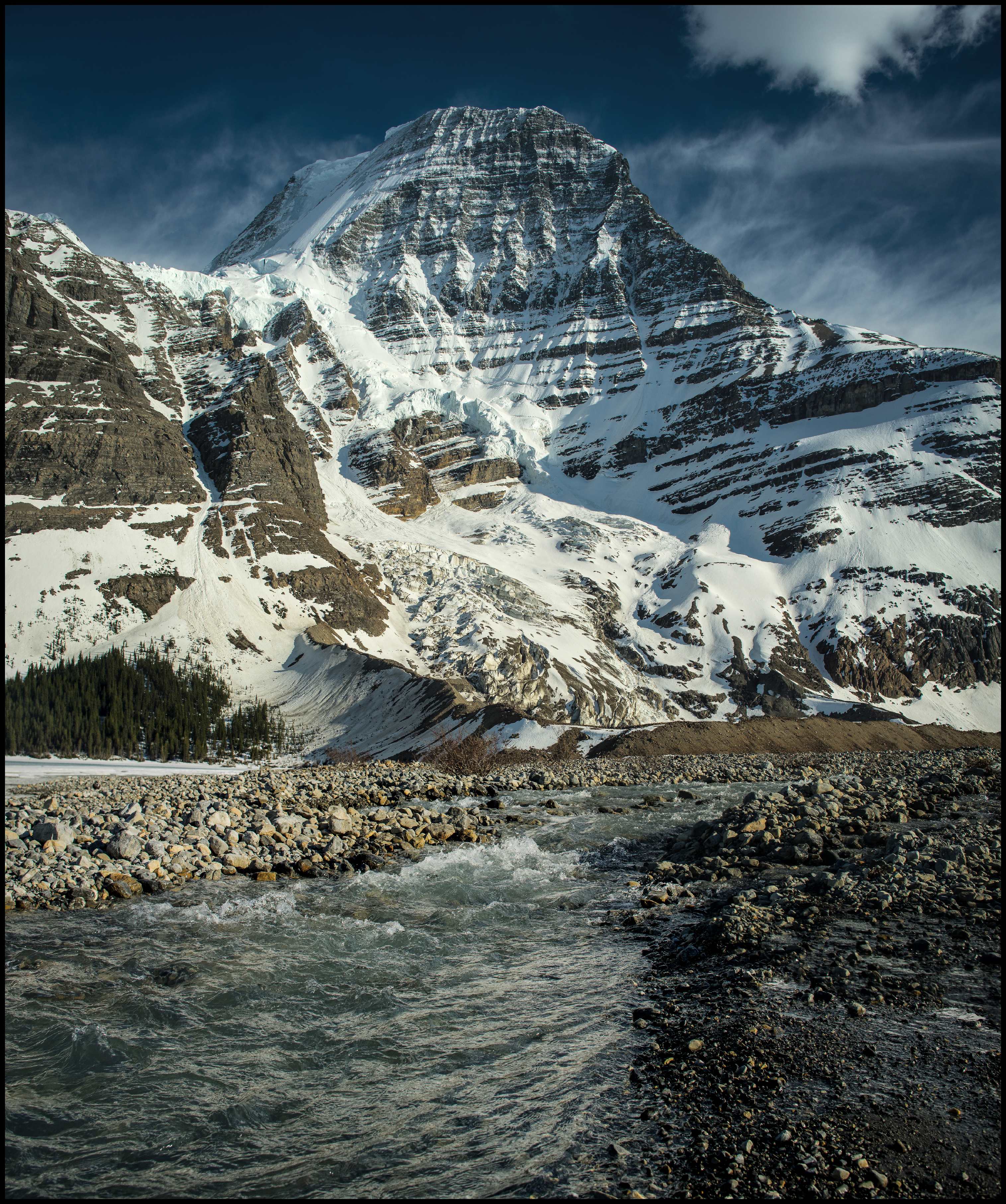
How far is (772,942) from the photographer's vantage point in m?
11.0

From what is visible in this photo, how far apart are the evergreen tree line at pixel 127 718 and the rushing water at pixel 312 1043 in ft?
186

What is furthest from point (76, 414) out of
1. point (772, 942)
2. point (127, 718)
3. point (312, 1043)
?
point (772, 942)

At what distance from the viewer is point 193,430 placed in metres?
140

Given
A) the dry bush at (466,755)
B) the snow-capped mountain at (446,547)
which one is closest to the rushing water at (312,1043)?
the dry bush at (466,755)

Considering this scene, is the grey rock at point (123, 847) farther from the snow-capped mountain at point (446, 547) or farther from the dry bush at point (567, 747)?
the snow-capped mountain at point (446, 547)

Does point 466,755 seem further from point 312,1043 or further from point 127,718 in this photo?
point 127,718

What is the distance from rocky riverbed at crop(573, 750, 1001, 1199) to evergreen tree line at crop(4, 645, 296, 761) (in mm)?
60405

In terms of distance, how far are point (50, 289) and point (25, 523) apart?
262 ft

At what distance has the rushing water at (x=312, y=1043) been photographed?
6887 mm

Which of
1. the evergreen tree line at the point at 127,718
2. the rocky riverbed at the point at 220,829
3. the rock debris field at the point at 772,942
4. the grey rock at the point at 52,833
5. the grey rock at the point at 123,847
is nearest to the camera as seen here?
the rock debris field at the point at 772,942

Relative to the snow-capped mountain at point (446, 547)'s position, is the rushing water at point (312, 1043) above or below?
below

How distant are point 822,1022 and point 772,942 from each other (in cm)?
258

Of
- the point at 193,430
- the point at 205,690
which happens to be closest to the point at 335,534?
the point at 193,430

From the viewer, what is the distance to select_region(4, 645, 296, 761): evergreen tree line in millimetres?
65688
